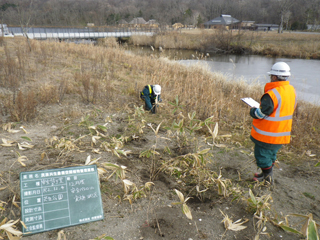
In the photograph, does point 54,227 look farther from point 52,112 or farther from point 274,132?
point 52,112

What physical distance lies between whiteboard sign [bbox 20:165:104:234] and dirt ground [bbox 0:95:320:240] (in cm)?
17

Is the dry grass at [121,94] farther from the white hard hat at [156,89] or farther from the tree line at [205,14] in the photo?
the tree line at [205,14]

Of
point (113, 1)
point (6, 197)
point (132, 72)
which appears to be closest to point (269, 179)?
point (6, 197)

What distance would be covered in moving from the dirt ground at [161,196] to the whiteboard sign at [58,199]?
167mm

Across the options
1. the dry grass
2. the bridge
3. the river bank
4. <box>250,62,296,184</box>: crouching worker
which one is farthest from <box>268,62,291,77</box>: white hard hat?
the bridge

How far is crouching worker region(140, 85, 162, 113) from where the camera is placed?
4.61 m

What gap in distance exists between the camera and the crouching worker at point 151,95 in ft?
15.1

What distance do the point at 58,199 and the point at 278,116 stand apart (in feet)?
8.06

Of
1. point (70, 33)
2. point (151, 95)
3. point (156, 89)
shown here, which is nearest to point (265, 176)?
point (156, 89)

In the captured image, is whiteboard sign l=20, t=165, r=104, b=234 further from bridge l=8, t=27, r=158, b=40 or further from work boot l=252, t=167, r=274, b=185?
bridge l=8, t=27, r=158, b=40

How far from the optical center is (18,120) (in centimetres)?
381

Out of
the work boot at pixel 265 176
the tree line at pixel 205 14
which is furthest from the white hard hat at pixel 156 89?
the tree line at pixel 205 14

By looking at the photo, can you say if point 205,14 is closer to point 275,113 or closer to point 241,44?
point 241,44

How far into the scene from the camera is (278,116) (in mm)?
2613
